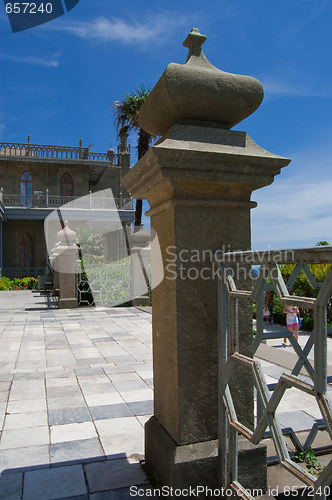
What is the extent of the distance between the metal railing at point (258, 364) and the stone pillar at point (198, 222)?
0.38 feet

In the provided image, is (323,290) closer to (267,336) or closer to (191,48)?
(267,336)

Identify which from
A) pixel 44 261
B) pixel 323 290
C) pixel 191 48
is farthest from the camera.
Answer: pixel 44 261

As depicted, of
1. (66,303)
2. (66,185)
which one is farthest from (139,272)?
(66,185)

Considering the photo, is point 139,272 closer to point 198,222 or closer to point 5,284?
point 198,222

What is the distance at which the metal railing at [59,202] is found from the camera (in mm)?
27172

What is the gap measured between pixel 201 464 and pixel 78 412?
2.18 metres

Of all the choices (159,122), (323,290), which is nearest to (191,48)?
(159,122)

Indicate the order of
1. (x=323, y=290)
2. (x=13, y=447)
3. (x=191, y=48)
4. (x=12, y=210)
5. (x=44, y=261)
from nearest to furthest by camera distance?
(x=323, y=290), (x=191, y=48), (x=13, y=447), (x=12, y=210), (x=44, y=261)

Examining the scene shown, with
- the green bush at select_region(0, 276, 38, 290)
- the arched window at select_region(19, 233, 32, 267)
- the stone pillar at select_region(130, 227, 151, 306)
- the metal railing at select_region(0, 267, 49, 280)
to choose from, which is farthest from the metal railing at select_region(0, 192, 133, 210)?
the stone pillar at select_region(130, 227, 151, 306)

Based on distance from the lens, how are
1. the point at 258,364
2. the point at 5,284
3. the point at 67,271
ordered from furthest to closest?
the point at 5,284, the point at 67,271, the point at 258,364

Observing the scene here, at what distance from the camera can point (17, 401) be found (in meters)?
4.36

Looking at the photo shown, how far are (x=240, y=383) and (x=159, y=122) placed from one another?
5.16 ft

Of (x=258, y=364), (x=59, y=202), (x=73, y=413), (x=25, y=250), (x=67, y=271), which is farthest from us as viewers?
(x=59, y=202)

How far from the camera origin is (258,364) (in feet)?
6.05
